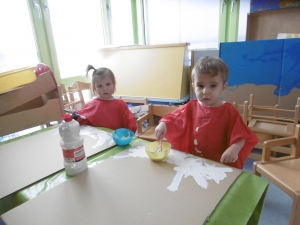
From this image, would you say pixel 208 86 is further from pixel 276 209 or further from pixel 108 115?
pixel 276 209

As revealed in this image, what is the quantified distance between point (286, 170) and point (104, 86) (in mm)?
990

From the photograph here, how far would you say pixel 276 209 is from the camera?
1.13 meters

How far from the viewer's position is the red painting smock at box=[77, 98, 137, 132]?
108cm

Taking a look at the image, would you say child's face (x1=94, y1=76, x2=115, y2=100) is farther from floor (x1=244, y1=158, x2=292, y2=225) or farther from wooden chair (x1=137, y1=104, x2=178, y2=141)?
floor (x1=244, y1=158, x2=292, y2=225)

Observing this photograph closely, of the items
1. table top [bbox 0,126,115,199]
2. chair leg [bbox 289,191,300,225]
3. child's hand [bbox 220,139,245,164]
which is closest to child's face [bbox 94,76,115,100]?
table top [bbox 0,126,115,199]

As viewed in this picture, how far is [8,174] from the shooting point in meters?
0.62

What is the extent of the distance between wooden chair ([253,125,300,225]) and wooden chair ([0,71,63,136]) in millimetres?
1138

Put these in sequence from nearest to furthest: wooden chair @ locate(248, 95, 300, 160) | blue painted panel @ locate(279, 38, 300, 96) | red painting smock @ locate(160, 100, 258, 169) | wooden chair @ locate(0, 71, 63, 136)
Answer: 1. red painting smock @ locate(160, 100, 258, 169)
2. wooden chair @ locate(0, 71, 63, 136)
3. wooden chair @ locate(248, 95, 300, 160)
4. blue painted panel @ locate(279, 38, 300, 96)

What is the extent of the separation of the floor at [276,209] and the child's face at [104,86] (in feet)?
3.47

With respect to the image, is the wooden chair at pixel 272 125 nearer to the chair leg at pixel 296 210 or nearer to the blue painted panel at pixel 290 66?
the blue painted panel at pixel 290 66

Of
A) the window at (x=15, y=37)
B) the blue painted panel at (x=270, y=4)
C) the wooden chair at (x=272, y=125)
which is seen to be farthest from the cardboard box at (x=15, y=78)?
the blue painted panel at (x=270, y=4)

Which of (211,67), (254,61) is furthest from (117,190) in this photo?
(254,61)

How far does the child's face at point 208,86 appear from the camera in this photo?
773 mm

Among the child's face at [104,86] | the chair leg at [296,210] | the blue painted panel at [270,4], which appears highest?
the blue painted panel at [270,4]
